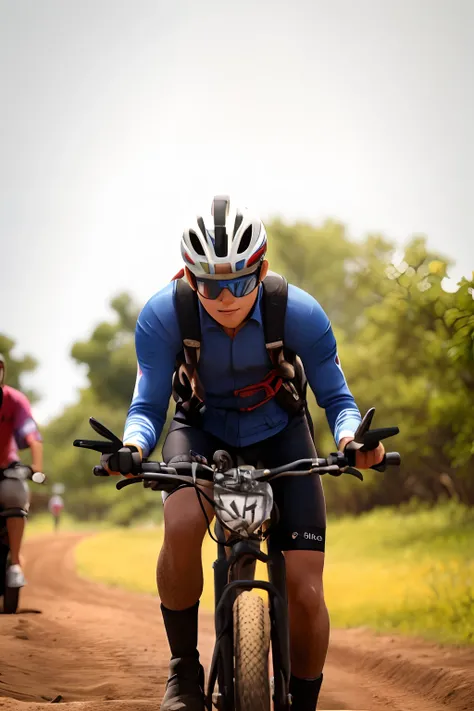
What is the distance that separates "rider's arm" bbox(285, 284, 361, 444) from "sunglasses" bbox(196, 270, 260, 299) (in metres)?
0.28

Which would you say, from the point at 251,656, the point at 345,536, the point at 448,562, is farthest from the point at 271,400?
the point at 345,536

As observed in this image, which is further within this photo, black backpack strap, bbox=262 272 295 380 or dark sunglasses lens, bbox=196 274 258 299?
black backpack strap, bbox=262 272 295 380

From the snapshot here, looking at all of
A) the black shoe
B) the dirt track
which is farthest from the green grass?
the black shoe

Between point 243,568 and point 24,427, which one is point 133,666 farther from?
point 243,568

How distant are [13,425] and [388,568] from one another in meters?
6.98

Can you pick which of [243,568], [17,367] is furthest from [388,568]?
[17,367]

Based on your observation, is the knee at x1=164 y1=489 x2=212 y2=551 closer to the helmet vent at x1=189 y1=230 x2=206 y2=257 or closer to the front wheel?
the front wheel

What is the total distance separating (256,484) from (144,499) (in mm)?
37519

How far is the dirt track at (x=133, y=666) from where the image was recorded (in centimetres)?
573

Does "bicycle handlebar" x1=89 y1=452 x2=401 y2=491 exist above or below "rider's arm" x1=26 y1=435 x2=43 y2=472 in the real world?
below

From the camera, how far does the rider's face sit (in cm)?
404

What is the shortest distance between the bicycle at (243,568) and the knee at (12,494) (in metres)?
5.27

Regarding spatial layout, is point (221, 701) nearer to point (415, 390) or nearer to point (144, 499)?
point (415, 390)

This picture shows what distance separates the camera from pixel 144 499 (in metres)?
40.5
